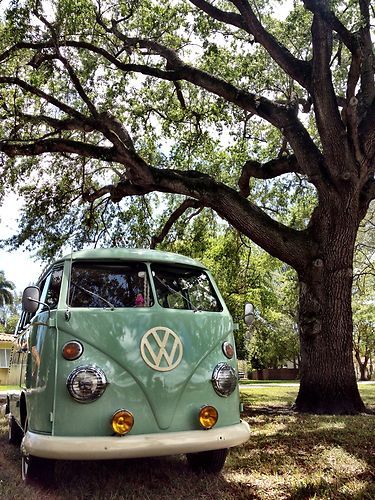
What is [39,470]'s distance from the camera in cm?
471

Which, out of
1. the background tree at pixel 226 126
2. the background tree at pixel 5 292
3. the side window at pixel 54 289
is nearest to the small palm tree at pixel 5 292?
the background tree at pixel 5 292

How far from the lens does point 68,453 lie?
416cm

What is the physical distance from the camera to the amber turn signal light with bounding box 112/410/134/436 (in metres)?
4.36

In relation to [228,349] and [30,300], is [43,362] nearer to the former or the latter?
[30,300]

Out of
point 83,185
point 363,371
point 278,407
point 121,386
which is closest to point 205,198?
point 278,407

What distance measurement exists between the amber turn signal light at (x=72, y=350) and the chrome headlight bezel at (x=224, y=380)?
1.27 m

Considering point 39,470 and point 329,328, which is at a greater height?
point 329,328

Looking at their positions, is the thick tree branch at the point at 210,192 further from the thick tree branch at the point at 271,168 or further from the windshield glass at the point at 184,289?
the windshield glass at the point at 184,289

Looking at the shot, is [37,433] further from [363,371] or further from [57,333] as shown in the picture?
[363,371]

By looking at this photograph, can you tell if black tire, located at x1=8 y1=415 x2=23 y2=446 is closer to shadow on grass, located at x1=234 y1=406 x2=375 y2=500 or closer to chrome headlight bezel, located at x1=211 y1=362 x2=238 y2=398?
shadow on grass, located at x1=234 y1=406 x2=375 y2=500

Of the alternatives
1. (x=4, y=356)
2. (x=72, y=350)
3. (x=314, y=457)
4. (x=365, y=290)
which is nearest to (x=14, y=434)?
(x=72, y=350)

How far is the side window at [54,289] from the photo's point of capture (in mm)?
5156

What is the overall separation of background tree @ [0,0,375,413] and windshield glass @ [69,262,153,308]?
5.55 m

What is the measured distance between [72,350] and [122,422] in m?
0.74
